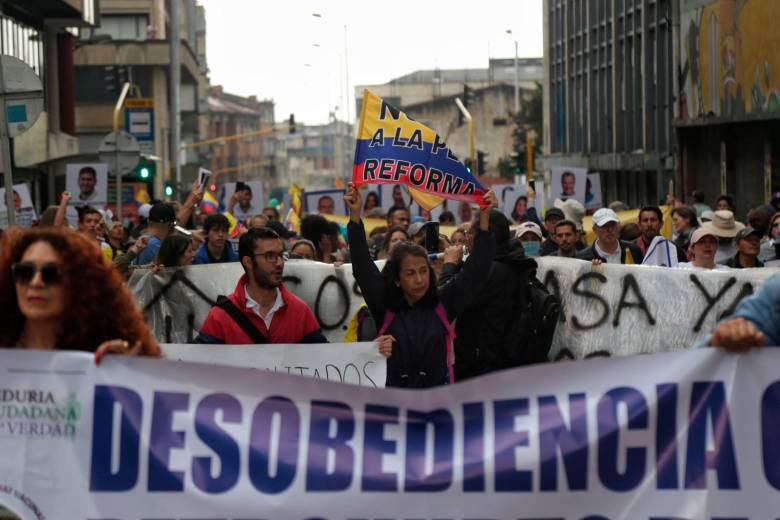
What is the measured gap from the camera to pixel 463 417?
A: 5016 mm

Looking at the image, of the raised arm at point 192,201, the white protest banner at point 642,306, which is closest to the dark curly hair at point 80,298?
the white protest banner at point 642,306

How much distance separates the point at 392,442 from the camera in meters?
5.00

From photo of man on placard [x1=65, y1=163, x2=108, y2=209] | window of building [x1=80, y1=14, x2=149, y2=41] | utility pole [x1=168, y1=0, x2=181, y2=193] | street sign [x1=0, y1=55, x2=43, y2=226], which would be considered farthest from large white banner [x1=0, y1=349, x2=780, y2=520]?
window of building [x1=80, y1=14, x2=149, y2=41]

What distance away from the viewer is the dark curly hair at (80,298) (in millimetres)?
4977

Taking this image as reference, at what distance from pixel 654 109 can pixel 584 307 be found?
31.2 m

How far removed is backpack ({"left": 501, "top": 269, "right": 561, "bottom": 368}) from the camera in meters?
8.41

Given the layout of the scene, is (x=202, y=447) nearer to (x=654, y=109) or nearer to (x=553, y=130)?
(x=654, y=109)

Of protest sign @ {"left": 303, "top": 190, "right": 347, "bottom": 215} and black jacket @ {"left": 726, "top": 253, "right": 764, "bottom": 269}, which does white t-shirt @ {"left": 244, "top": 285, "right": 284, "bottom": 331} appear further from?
protest sign @ {"left": 303, "top": 190, "right": 347, "bottom": 215}

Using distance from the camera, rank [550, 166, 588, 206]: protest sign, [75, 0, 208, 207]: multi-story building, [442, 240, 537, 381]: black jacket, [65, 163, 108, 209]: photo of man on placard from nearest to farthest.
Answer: [442, 240, 537, 381]: black jacket, [65, 163, 108, 209]: photo of man on placard, [550, 166, 588, 206]: protest sign, [75, 0, 208, 207]: multi-story building

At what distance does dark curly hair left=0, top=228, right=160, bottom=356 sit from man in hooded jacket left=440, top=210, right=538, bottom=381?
11.0ft

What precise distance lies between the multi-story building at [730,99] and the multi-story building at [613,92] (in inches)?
91.8

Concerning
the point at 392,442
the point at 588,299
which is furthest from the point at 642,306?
the point at 392,442

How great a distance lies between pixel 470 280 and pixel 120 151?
46.7 feet

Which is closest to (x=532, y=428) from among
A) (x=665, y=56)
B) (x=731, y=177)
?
(x=731, y=177)
